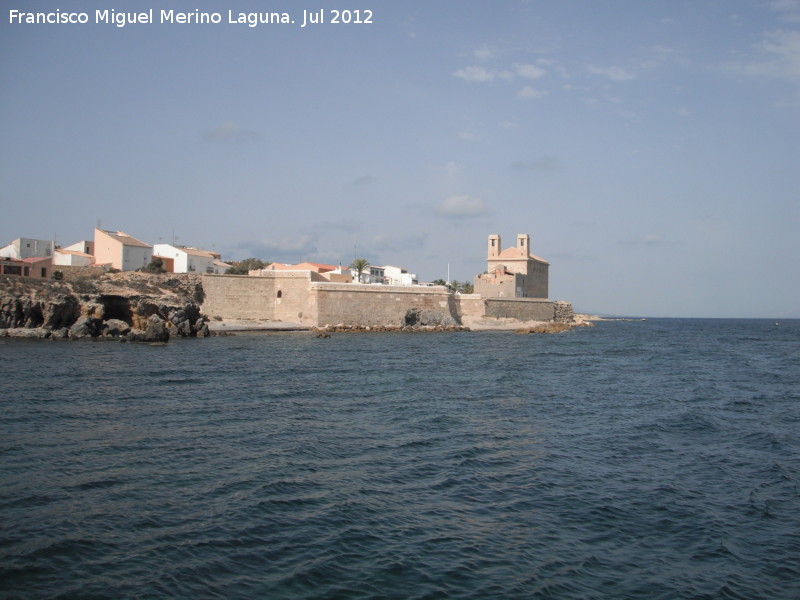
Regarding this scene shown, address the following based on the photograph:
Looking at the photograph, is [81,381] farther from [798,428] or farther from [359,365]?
[798,428]

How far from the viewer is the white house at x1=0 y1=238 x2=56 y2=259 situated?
4750 centimetres

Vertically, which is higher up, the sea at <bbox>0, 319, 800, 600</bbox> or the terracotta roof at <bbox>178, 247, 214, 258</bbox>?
the terracotta roof at <bbox>178, 247, 214, 258</bbox>

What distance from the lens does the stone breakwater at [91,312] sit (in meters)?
30.8

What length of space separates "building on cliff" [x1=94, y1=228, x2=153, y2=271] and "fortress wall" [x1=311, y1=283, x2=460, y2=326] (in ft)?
53.3

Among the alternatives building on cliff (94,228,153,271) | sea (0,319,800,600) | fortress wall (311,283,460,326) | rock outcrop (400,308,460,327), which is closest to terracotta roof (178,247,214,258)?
building on cliff (94,228,153,271)

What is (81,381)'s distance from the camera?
1730 centimetres

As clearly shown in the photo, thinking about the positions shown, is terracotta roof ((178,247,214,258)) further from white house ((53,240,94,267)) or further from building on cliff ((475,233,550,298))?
building on cliff ((475,233,550,298))

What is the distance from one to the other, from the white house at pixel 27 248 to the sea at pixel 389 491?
35449 mm

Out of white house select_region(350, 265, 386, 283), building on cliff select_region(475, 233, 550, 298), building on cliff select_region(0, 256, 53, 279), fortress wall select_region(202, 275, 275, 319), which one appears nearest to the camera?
building on cliff select_region(0, 256, 53, 279)

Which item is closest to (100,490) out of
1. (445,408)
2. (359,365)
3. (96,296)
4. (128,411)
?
(128,411)

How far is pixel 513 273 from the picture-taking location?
5650cm

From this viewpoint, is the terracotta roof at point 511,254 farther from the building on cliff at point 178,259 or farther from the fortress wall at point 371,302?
the building on cliff at point 178,259

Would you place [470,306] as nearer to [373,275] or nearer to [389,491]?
[373,275]

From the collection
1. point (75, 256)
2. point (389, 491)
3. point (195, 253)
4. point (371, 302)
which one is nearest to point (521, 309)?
point (371, 302)
